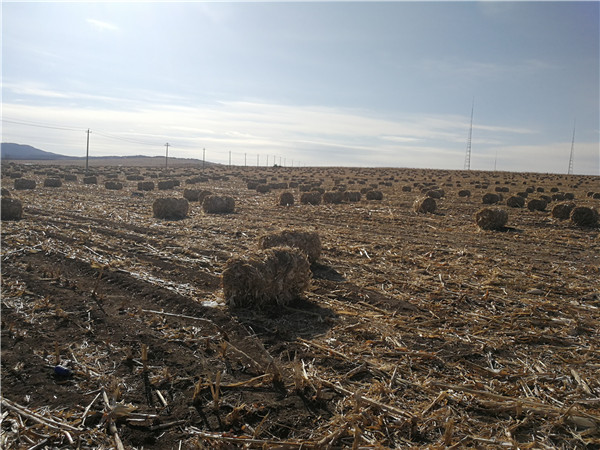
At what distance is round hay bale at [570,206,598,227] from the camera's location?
16823 millimetres

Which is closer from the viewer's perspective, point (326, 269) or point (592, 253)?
point (326, 269)

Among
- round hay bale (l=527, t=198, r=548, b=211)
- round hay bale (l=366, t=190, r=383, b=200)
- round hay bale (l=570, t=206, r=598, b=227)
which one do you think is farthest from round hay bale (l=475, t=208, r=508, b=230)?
round hay bale (l=366, t=190, r=383, b=200)

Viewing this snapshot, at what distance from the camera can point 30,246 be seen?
1103 cm

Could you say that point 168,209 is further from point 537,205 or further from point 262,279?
point 537,205

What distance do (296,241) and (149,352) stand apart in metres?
4.90

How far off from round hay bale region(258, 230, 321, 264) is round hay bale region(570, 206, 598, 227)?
43.3 ft

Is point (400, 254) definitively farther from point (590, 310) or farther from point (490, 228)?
point (490, 228)

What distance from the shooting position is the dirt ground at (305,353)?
4016 millimetres

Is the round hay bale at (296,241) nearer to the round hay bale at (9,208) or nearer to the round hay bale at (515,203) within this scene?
the round hay bale at (9,208)

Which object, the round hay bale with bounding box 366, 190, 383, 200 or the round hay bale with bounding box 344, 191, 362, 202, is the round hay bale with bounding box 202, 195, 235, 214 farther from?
the round hay bale with bounding box 366, 190, 383, 200

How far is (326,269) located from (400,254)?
9.13 ft

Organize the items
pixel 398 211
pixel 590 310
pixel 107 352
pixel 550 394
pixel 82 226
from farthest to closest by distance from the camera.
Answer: pixel 398 211
pixel 82 226
pixel 590 310
pixel 107 352
pixel 550 394

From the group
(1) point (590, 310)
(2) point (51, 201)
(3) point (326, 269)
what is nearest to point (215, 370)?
(3) point (326, 269)

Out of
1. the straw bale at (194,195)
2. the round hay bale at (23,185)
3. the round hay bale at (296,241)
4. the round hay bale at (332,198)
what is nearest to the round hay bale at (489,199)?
the round hay bale at (332,198)
